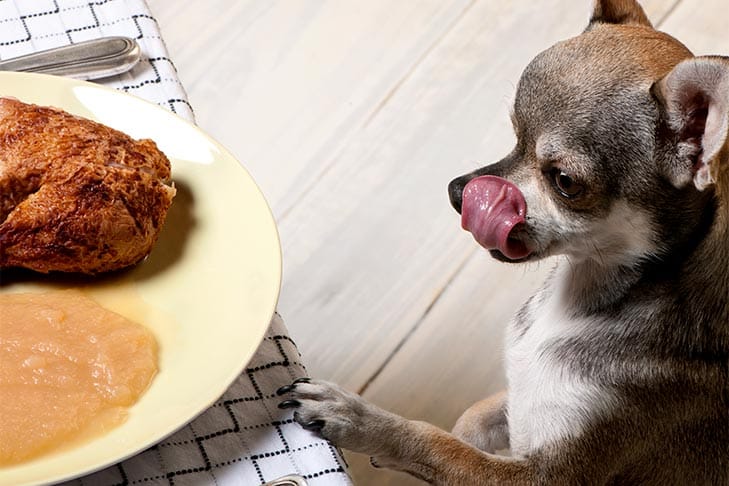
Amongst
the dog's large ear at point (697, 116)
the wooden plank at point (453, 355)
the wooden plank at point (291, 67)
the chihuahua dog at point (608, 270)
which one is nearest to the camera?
the dog's large ear at point (697, 116)

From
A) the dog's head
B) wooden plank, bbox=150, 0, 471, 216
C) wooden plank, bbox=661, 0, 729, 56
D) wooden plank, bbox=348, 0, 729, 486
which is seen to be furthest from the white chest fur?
wooden plank, bbox=661, 0, 729, 56

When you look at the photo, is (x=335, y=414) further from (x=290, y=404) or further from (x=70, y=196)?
(x=70, y=196)

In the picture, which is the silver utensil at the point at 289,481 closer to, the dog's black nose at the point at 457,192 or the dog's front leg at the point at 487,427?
the dog's black nose at the point at 457,192

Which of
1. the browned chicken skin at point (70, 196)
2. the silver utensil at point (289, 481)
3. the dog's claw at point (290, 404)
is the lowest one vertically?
the silver utensil at point (289, 481)

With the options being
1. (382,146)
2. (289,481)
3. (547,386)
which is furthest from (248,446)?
(382,146)

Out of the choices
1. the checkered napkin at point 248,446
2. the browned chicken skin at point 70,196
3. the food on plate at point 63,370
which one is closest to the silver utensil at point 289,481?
the checkered napkin at point 248,446

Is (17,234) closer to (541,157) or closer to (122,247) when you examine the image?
(122,247)
